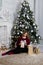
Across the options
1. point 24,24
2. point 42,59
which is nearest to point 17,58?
point 42,59

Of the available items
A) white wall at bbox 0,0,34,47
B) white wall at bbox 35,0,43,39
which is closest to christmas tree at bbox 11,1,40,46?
white wall at bbox 0,0,34,47

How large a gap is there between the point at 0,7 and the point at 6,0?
32cm

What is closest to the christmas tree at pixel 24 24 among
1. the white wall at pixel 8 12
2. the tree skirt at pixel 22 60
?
the white wall at pixel 8 12

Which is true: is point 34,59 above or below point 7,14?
below

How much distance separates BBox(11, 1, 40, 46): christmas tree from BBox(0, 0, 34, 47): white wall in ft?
0.55

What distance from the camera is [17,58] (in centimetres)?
428

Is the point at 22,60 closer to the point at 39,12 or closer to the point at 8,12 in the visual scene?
the point at 8,12

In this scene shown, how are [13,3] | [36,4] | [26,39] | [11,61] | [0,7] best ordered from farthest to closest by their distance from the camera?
[36,4], [13,3], [0,7], [26,39], [11,61]

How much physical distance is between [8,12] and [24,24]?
580 millimetres

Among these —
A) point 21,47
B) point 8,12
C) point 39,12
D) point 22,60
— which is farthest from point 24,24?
point 22,60

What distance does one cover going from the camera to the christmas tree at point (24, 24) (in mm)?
5961

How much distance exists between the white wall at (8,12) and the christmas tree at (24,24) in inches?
6.6

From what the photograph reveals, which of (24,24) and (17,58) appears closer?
(17,58)

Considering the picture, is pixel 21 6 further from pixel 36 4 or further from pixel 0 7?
pixel 36 4
